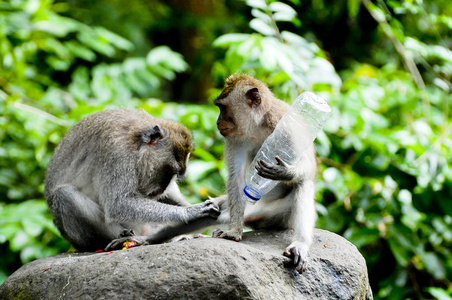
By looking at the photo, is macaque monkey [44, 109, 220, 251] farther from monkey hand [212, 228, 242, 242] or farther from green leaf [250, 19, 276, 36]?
green leaf [250, 19, 276, 36]

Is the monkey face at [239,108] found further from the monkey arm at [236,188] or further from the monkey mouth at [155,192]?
the monkey mouth at [155,192]

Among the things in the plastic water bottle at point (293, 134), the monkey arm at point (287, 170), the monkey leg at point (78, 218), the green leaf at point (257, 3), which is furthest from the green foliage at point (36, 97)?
the monkey arm at point (287, 170)

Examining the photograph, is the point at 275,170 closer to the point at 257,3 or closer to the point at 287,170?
the point at 287,170

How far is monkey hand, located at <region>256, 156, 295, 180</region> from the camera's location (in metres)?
4.44

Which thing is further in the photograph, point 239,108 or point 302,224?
point 239,108

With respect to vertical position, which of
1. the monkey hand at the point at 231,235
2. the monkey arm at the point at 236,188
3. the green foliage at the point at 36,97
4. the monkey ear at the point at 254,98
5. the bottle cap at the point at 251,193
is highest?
the monkey ear at the point at 254,98

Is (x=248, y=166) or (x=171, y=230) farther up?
(x=248, y=166)

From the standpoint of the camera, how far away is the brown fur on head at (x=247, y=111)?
16.7ft

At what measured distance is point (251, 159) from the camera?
207 inches

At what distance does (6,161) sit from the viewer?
8430 millimetres

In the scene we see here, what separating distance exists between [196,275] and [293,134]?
5.49ft

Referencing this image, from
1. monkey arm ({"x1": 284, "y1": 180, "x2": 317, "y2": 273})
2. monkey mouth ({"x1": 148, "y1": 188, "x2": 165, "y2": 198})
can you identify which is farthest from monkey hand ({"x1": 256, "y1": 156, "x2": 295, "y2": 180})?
monkey mouth ({"x1": 148, "y1": 188, "x2": 165, "y2": 198})

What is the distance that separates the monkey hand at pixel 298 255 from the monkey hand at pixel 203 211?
3.43ft

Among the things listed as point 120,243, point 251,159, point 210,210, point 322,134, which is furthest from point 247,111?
point 322,134
